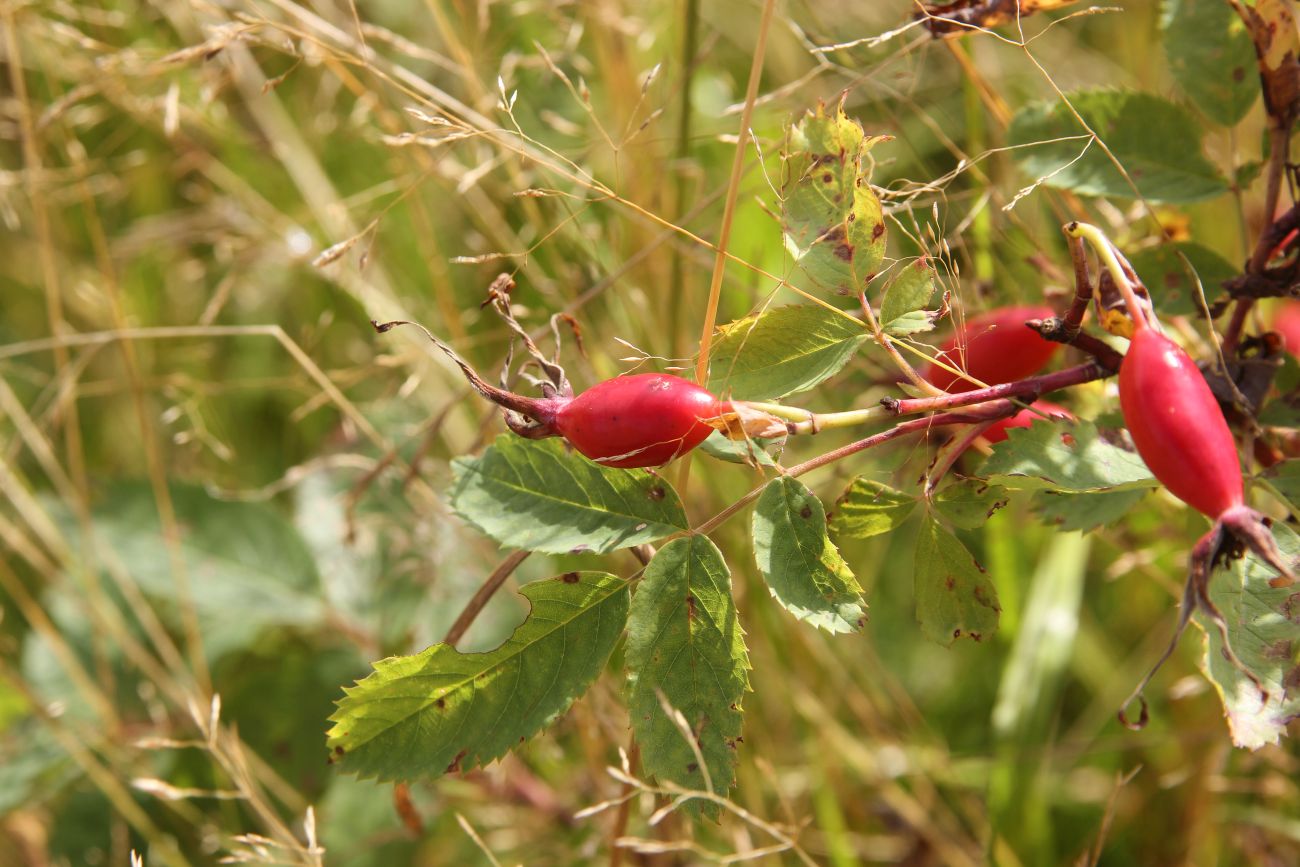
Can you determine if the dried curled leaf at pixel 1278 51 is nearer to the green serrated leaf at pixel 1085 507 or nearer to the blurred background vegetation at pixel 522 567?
the blurred background vegetation at pixel 522 567

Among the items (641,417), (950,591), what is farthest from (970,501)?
(641,417)

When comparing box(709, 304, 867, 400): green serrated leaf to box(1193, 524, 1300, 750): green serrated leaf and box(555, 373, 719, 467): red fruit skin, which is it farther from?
box(1193, 524, 1300, 750): green serrated leaf

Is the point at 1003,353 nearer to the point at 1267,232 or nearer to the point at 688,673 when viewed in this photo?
the point at 1267,232

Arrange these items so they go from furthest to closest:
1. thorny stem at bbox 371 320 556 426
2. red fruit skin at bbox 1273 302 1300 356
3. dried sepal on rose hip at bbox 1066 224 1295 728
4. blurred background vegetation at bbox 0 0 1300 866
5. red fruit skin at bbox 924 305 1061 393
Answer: blurred background vegetation at bbox 0 0 1300 866
red fruit skin at bbox 1273 302 1300 356
red fruit skin at bbox 924 305 1061 393
thorny stem at bbox 371 320 556 426
dried sepal on rose hip at bbox 1066 224 1295 728

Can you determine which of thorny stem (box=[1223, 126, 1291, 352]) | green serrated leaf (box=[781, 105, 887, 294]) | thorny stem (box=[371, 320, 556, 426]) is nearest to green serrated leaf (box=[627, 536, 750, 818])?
thorny stem (box=[371, 320, 556, 426])

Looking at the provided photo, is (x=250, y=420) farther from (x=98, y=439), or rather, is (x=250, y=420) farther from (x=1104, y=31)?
(x=1104, y=31)

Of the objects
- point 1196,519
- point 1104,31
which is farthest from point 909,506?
point 1104,31
